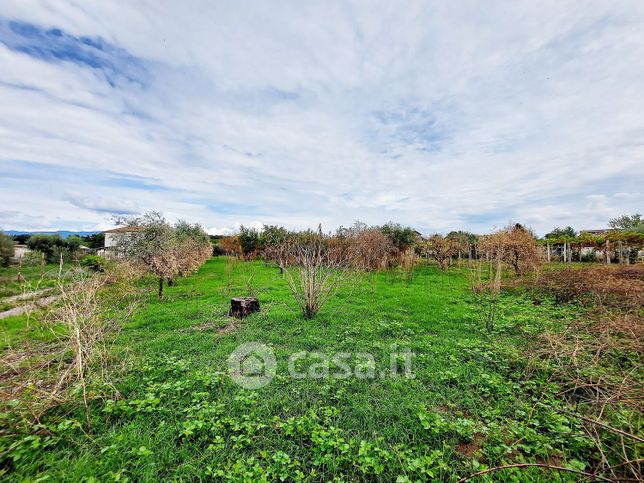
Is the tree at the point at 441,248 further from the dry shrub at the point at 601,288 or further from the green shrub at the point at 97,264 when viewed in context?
the green shrub at the point at 97,264

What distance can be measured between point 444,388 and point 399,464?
142 cm

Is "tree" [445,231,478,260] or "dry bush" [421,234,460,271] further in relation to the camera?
"tree" [445,231,478,260]

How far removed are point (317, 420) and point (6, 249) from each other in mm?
27738

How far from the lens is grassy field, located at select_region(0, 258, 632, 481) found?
236 cm

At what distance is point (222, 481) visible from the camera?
2287mm

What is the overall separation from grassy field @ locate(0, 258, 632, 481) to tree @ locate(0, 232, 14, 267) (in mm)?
22841

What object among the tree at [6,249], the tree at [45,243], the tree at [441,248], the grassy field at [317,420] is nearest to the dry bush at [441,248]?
the tree at [441,248]

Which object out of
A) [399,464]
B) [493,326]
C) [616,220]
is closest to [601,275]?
[493,326]
